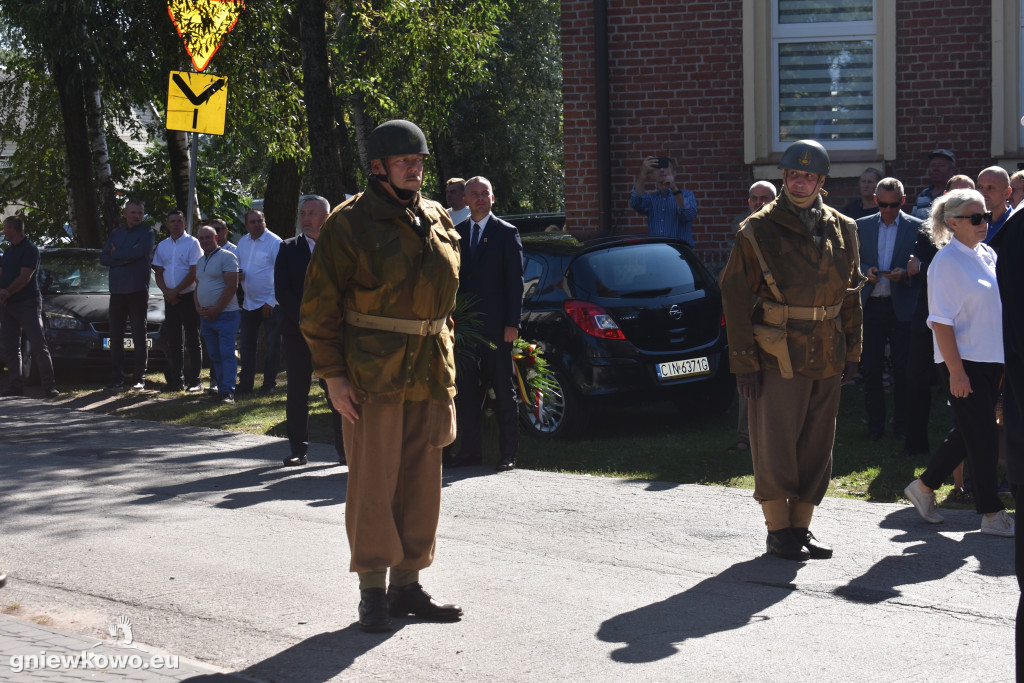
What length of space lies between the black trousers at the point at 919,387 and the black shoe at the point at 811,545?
2.33m

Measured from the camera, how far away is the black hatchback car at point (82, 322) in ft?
50.6

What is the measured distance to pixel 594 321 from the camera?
33.0 ft

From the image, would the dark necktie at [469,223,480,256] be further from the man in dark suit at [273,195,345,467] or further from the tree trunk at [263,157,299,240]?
the tree trunk at [263,157,299,240]

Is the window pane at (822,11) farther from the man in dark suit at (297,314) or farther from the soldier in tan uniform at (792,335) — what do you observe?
the soldier in tan uniform at (792,335)

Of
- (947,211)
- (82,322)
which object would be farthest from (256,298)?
(947,211)

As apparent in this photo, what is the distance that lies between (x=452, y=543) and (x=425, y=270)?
222 cm

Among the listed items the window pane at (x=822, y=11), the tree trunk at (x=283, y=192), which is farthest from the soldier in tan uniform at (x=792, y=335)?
the tree trunk at (x=283, y=192)

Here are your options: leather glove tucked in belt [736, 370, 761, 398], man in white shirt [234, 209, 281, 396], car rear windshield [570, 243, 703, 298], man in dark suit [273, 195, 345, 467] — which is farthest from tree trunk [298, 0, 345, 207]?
leather glove tucked in belt [736, 370, 761, 398]

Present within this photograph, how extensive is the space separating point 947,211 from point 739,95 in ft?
23.4

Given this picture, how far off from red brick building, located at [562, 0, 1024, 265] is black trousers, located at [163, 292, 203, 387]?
449 cm

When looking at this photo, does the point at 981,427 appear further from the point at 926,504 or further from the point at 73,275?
the point at 73,275

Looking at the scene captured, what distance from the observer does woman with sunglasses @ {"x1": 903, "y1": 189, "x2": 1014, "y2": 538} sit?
6617 millimetres

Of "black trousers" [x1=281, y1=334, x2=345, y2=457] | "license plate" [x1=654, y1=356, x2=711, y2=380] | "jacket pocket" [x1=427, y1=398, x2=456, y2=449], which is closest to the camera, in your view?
"jacket pocket" [x1=427, y1=398, x2=456, y2=449]

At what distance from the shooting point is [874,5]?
13391 millimetres
